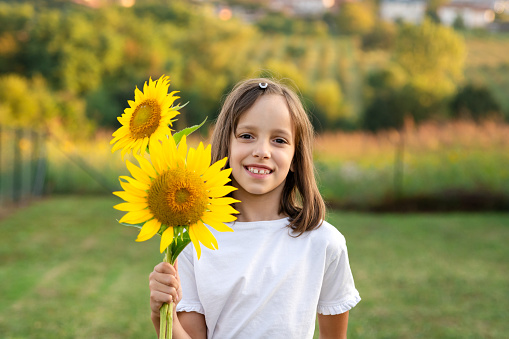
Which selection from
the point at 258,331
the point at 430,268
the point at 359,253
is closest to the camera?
the point at 258,331

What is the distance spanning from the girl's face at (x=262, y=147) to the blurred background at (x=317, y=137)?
0.73 feet

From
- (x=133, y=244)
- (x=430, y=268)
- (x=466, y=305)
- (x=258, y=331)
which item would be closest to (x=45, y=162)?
(x=133, y=244)

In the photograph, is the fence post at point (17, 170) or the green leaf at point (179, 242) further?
the fence post at point (17, 170)

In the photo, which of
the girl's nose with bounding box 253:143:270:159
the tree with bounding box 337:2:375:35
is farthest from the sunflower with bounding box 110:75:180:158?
the tree with bounding box 337:2:375:35

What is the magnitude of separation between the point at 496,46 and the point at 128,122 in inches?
774

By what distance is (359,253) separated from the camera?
702 cm

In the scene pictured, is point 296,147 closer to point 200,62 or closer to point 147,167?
point 147,167

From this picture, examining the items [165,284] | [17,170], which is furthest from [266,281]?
[17,170]

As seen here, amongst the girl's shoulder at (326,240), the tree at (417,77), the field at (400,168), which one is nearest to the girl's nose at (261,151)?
the girl's shoulder at (326,240)

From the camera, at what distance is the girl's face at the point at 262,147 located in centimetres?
159

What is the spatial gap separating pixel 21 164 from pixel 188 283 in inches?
366

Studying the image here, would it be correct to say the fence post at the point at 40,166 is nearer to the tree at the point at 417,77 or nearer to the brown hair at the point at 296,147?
the tree at the point at 417,77

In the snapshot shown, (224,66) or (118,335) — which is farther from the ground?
(224,66)

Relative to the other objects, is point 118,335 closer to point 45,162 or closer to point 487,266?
point 487,266
